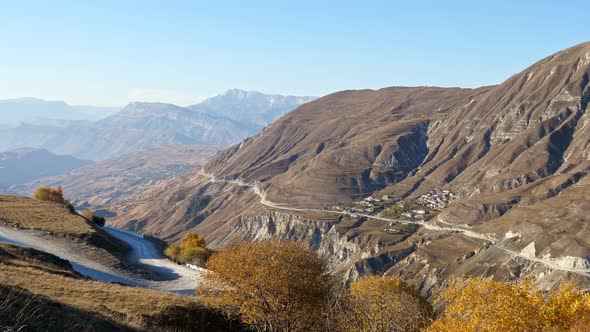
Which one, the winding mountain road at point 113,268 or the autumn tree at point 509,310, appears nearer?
the autumn tree at point 509,310

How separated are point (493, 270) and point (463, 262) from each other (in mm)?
14010

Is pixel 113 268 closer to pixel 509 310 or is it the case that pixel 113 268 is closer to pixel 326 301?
pixel 326 301

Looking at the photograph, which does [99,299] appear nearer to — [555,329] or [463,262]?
[555,329]

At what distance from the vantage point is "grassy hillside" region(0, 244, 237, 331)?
25969 millimetres

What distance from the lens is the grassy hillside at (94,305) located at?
25969 millimetres

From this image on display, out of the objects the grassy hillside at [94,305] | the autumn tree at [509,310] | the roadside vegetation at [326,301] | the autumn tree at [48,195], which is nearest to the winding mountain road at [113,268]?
the grassy hillside at [94,305]

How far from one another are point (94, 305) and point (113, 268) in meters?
42.8

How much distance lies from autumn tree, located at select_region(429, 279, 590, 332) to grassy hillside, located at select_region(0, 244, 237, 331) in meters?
19.6

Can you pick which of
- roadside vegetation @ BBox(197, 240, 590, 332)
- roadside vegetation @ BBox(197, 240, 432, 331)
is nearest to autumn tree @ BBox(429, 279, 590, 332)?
roadside vegetation @ BBox(197, 240, 590, 332)

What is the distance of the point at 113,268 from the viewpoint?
237ft

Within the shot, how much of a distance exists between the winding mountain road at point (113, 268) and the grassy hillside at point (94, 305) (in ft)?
62.3

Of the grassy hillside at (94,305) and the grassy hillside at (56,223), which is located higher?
the grassy hillside at (94,305)

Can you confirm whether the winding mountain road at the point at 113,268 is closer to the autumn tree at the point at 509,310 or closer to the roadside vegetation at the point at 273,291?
the roadside vegetation at the point at 273,291

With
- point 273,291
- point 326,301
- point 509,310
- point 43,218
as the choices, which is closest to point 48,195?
point 43,218
